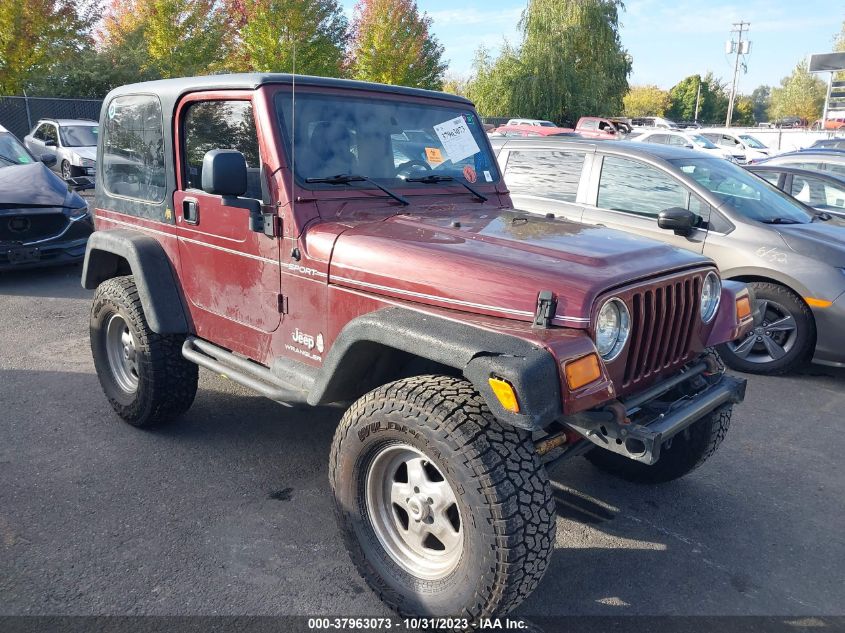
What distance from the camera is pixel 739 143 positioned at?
26125mm

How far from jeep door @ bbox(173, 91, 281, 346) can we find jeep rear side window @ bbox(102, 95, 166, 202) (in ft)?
0.76

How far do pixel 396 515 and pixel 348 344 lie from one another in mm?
729

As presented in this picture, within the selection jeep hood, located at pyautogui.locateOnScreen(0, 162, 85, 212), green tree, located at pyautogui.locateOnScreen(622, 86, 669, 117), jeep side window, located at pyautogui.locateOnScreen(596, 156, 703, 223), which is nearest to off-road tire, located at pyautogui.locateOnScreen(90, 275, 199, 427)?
jeep side window, located at pyautogui.locateOnScreen(596, 156, 703, 223)

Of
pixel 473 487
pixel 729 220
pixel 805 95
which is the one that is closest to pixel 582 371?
pixel 473 487

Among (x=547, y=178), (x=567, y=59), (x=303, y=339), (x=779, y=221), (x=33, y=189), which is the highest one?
(x=567, y=59)

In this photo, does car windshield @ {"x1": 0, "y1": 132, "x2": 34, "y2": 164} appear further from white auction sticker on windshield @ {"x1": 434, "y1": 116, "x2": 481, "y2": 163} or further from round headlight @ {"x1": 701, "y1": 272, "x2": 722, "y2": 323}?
round headlight @ {"x1": 701, "y1": 272, "x2": 722, "y2": 323}

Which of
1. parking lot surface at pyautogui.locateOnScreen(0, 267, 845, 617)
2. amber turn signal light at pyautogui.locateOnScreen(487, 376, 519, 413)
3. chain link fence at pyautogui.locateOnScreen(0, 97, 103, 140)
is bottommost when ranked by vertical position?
parking lot surface at pyautogui.locateOnScreen(0, 267, 845, 617)

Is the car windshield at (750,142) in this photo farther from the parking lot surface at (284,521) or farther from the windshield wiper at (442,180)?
the windshield wiper at (442,180)

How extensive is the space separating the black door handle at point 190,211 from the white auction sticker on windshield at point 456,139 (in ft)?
4.50

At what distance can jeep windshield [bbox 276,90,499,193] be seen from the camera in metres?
3.30

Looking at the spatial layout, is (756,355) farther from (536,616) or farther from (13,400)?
(13,400)

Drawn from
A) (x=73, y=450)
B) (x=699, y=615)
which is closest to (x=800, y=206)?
(x=699, y=615)

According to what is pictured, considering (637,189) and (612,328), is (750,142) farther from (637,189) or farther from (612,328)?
(612,328)

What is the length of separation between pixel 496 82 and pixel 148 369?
109 feet
